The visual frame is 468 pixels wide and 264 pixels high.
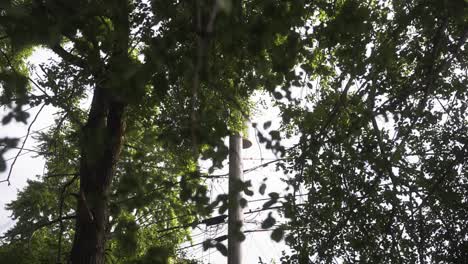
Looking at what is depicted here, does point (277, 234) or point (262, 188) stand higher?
point (262, 188)

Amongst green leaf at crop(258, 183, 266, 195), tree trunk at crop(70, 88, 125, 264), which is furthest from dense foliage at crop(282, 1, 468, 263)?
tree trunk at crop(70, 88, 125, 264)

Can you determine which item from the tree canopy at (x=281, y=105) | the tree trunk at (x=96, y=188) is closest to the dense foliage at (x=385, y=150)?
the tree canopy at (x=281, y=105)

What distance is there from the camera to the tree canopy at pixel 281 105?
→ 7.20 ft

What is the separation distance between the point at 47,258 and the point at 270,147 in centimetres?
808

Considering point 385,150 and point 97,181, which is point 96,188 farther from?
point 385,150

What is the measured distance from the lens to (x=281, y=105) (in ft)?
16.1

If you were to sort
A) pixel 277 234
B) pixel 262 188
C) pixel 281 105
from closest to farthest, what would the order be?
Result: pixel 277 234 → pixel 262 188 → pixel 281 105

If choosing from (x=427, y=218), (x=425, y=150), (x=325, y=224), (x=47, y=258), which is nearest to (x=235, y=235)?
(x=325, y=224)

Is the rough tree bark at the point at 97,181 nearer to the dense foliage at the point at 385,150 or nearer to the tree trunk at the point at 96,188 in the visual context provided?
the tree trunk at the point at 96,188

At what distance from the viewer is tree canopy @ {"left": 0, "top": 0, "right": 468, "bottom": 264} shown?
2195 millimetres

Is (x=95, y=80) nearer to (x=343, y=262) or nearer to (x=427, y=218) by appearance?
(x=343, y=262)

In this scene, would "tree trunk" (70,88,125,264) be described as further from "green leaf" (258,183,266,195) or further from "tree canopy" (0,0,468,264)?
"green leaf" (258,183,266,195)

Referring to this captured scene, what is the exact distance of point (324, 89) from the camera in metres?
4.98

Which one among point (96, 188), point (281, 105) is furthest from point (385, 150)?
point (96, 188)
